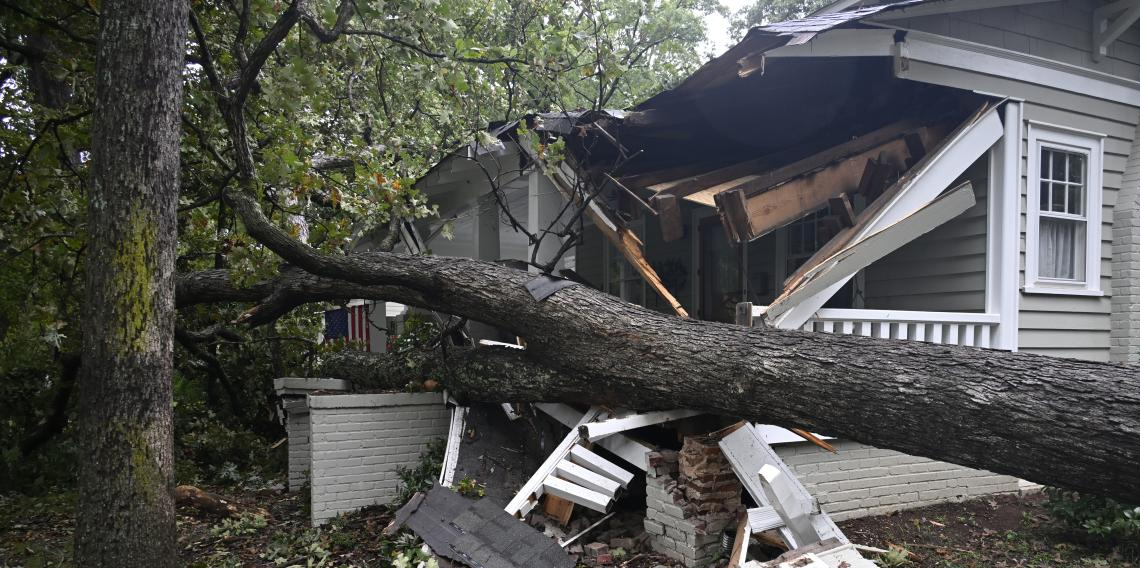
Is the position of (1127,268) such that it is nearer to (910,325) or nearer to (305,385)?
(910,325)

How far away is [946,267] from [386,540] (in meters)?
5.66

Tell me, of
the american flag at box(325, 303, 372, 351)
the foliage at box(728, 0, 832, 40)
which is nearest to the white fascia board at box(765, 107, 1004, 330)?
the american flag at box(325, 303, 372, 351)

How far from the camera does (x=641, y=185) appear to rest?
25.0 feet

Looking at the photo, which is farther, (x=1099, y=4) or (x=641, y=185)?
(x=1099, y=4)

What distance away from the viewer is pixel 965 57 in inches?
279

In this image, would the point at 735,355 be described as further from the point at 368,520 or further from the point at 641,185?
the point at 368,520

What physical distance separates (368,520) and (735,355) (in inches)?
141

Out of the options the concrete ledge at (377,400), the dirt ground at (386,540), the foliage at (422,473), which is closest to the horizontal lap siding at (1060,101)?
the dirt ground at (386,540)

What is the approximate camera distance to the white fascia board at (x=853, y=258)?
18.3 feet

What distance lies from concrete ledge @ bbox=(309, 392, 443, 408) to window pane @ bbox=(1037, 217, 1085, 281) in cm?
600

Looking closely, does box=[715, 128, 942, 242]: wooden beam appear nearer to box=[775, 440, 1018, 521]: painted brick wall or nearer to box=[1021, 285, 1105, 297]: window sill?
box=[1021, 285, 1105, 297]: window sill

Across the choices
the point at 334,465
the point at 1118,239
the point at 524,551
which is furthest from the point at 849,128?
the point at 334,465

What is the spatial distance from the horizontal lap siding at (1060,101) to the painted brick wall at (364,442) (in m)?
5.43

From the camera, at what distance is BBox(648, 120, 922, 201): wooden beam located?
258 inches
